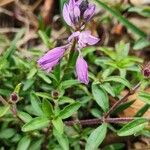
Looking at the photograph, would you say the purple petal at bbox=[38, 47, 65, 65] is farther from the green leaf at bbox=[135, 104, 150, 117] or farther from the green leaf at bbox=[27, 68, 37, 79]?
the green leaf at bbox=[135, 104, 150, 117]

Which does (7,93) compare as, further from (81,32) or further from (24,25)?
(24,25)

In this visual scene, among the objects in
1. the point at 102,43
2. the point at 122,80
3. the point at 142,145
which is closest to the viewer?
the point at 122,80

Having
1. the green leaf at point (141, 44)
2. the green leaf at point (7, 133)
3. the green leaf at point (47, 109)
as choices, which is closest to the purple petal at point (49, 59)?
the green leaf at point (47, 109)

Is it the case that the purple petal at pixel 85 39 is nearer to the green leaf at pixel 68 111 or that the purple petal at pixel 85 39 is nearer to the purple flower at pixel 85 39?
the purple flower at pixel 85 39

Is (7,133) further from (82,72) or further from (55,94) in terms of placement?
(82,72)

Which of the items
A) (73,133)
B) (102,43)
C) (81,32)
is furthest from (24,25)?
(81,32)

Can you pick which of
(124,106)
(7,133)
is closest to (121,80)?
(124,106)
